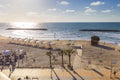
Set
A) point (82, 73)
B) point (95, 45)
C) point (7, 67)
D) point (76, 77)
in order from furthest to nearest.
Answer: point (95, 45) < point (7, 67) < point (82, 73) < point (76, 77)

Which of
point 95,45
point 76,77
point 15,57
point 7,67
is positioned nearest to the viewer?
point 76,77

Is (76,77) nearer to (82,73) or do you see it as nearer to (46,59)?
(82,73)

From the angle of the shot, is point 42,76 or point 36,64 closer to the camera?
point 42,76

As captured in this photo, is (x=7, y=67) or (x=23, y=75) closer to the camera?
(x=23, y=75)

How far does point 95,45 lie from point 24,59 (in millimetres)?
22261

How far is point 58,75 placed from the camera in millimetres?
21703

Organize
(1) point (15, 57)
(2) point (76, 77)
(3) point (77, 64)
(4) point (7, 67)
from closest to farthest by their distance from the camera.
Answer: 1. (2) point (76, 77)
2. (4) point (7, 67)
3. (3) point (77, 64)
4. (1) point (15, 57)

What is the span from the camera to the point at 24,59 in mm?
30188

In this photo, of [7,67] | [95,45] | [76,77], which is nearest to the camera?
[76,77]

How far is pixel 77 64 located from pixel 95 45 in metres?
21.6

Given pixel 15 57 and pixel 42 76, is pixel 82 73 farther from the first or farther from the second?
pixel 15 57

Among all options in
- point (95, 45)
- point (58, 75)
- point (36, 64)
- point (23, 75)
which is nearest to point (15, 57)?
point (36, 64)

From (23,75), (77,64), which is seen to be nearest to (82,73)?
(77,64)

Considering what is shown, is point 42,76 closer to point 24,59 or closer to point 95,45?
point 24,59
